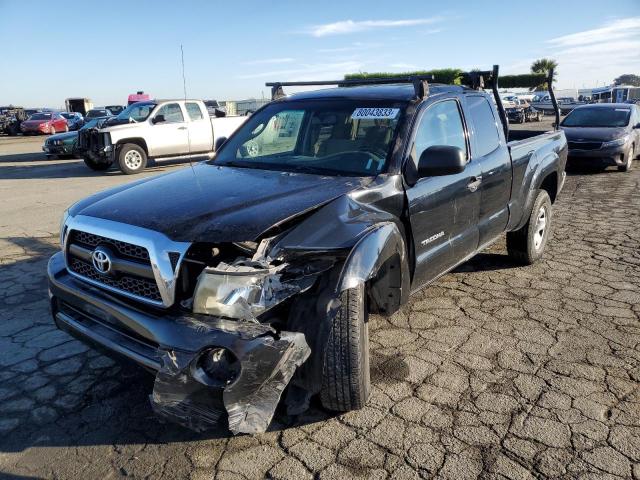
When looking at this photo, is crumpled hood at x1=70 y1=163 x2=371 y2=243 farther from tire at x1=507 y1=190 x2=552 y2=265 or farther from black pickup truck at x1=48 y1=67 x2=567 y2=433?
tire at x1=507 y1=190 x2=552 y2=265

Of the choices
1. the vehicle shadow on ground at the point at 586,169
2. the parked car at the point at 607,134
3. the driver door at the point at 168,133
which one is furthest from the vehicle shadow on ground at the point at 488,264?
the driver door at the point at 168,133

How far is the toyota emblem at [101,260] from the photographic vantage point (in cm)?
276

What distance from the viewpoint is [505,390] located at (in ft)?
10.4

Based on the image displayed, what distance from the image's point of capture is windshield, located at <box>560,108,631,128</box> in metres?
12.5

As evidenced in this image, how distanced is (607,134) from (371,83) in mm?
9579

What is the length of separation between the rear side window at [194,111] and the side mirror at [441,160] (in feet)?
39.6

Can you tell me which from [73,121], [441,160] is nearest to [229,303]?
[441,160]

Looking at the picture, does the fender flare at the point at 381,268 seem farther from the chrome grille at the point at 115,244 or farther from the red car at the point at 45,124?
the red car at the point at 45,124

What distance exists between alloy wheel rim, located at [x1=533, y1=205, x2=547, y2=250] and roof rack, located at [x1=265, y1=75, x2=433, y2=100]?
2184 mm

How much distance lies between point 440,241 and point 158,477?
2.32 meters

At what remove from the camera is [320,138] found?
385 centimetres

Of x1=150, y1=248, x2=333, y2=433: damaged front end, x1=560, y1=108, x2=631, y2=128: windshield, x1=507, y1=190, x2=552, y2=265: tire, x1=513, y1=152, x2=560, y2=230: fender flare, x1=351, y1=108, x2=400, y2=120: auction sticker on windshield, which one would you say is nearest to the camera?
x1=150, y1=248, x2=333, y2=433: damaged front end

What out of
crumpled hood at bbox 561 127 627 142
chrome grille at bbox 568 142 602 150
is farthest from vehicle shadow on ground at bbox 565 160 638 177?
crumpled hood at bbox 561 127 627 142

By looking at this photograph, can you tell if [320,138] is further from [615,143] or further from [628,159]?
[628,159]
